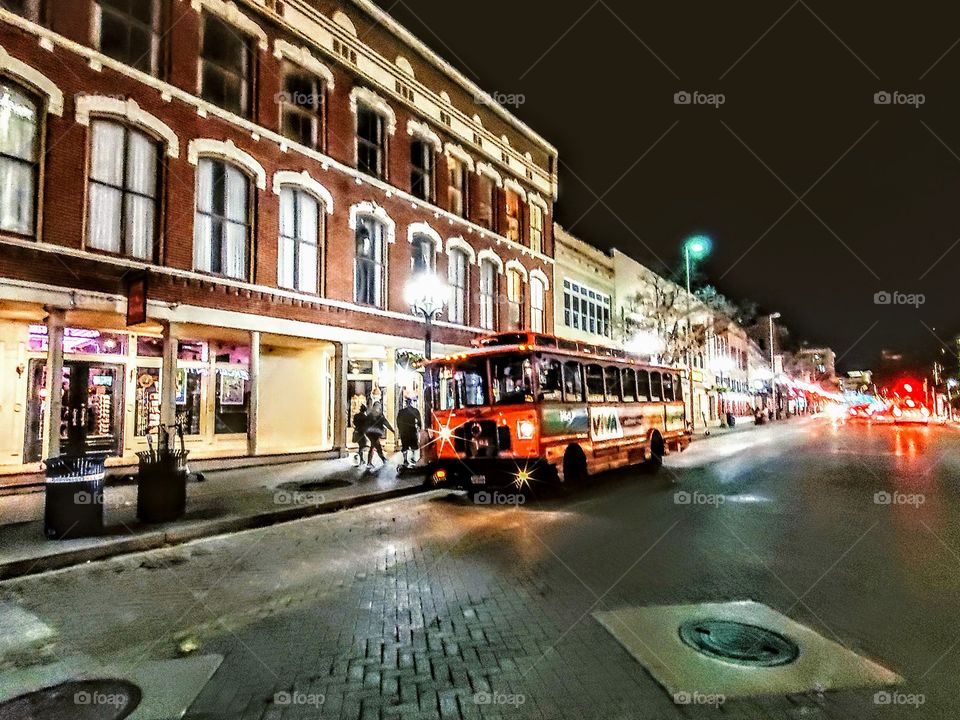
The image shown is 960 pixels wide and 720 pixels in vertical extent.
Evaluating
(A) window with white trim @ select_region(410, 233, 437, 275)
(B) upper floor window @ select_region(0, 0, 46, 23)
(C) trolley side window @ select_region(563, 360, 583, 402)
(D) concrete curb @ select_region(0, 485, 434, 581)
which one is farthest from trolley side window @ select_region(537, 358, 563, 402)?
(B) upper floor window @ select_region(0, 0, 46, 23)

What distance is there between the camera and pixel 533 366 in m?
10.9

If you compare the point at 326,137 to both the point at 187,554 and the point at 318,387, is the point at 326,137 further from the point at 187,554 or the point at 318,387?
the point at 187,554

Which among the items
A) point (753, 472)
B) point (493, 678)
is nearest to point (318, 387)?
point (753, 472)

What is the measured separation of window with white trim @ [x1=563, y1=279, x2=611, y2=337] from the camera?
29478 mm

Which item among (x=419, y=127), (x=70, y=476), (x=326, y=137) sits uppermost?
(x=419, y=127)

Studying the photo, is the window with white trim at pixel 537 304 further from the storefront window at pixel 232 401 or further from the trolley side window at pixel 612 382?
the storefront window at pixel 232 401

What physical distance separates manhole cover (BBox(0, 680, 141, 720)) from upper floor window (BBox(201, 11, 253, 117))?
1437cm

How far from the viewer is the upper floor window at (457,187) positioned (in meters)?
22.3

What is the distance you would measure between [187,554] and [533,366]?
6502 millimetres

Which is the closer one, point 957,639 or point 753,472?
point 957,639

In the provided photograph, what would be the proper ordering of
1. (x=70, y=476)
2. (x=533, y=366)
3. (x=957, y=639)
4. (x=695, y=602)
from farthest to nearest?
(x=533, y=366)
(x=70, y=476)
(x=695, y=602)
(x=957, y=639)

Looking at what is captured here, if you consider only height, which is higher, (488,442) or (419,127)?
(419,127)

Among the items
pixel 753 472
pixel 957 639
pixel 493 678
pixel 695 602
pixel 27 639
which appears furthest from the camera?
pixel 753 472
